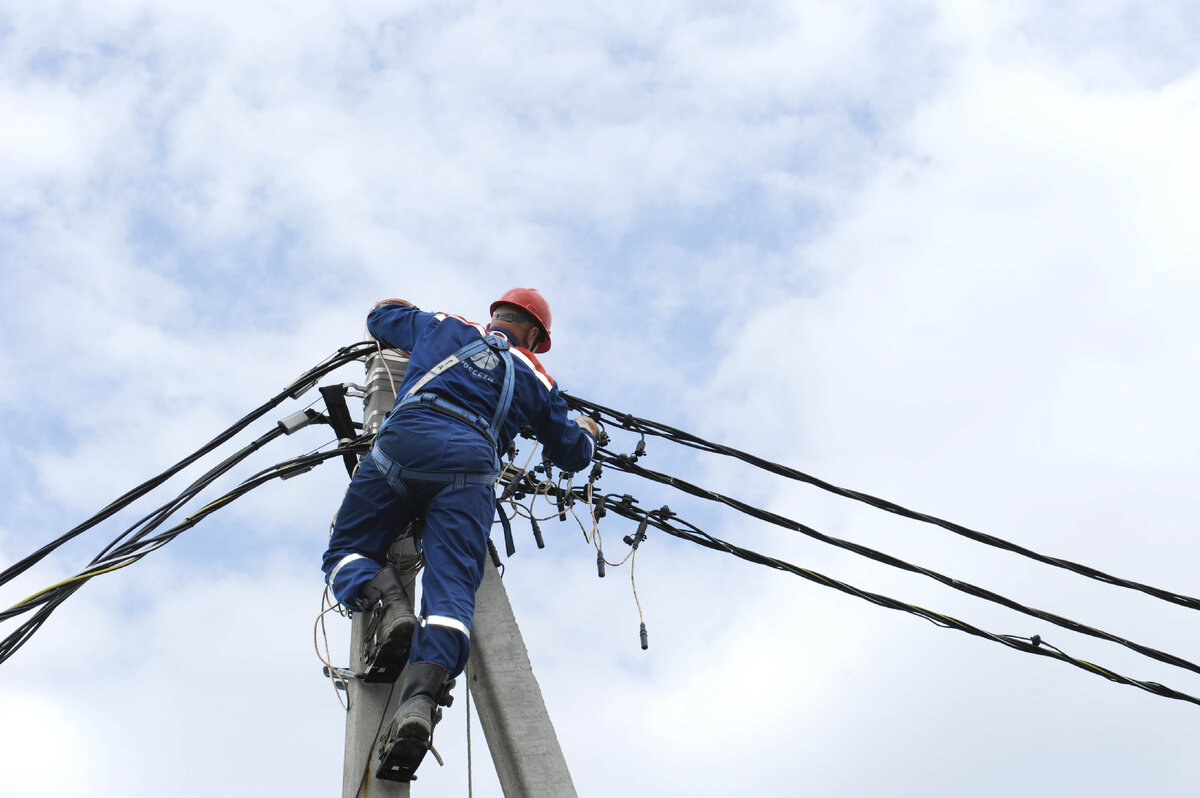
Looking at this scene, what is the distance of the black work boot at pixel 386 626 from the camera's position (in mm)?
4680

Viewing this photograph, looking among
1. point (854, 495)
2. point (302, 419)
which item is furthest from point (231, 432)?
point (854, 495)

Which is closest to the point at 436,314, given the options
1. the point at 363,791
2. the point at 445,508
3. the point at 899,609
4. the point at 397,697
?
the point at 445,508

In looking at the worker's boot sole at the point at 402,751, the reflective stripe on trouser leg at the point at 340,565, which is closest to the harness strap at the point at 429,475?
the reflective stripe on trouser leg at the point at 340,565

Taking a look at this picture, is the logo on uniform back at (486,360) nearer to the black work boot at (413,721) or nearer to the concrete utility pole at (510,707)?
the concrete utility pole at (510,707)

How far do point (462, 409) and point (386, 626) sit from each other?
101 cm

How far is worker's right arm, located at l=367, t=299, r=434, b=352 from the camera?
19.0 ft

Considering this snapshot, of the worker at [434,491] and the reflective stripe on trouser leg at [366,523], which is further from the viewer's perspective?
the reflective stripe on trouser leg at [366,523]

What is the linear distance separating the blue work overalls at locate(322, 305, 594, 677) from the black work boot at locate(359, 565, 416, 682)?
0.21 ft

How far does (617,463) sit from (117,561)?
268 cm

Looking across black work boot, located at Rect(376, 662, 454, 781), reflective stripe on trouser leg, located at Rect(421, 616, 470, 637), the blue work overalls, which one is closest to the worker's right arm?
the blue work overalls

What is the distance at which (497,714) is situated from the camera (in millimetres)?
4879

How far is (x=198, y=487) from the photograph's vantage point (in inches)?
Result: 230

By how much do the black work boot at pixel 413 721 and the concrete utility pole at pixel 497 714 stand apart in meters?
0.13

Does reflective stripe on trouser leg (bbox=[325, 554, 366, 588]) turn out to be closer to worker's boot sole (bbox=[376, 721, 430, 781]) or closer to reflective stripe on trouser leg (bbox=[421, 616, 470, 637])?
reflective stripe on trouser leg (bbox=[421, 616, 470, 637])
